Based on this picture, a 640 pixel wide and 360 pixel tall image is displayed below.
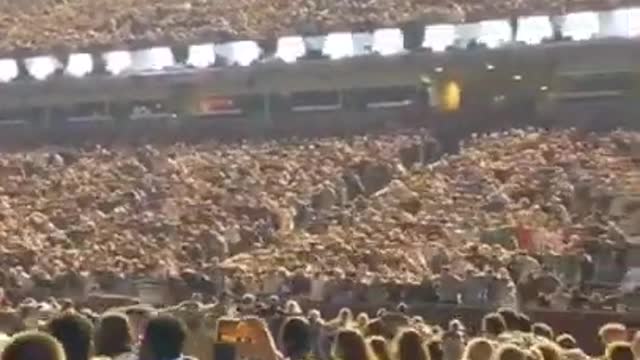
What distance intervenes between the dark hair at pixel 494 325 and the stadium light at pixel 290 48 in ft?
85.9

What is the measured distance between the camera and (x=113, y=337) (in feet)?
25.2

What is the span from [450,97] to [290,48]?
5884 millimetres

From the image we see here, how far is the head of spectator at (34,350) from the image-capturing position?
17.6 ft

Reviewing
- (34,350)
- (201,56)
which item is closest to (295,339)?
(34,350)

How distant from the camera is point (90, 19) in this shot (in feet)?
144

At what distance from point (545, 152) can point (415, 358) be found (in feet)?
63.5

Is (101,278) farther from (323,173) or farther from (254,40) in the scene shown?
(254,40)

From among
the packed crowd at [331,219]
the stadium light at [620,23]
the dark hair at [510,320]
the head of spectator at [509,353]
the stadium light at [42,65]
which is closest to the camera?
the head of spectator at [509,353]

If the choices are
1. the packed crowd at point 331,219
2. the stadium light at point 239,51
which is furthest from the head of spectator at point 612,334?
Result: the stadium light at point 239,51

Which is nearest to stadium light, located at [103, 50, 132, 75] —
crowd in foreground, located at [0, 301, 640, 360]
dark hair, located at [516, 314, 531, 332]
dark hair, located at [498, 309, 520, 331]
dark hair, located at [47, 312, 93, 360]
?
crowd in foreground, located at [0, 301, 640, 360]

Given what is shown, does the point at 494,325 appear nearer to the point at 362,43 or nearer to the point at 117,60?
the point at 362,43

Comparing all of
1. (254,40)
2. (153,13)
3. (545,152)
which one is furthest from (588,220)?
(153,13)

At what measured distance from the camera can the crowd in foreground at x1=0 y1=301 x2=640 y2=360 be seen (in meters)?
6.35

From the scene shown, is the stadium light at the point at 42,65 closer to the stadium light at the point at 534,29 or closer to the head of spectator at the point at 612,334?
the stadium light at the point at 534,29
